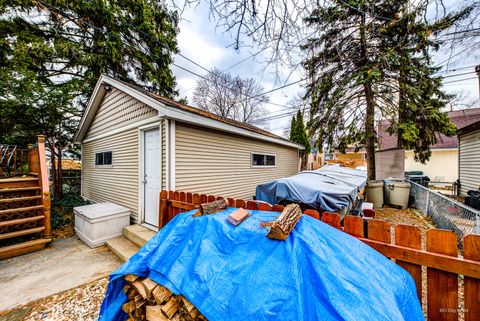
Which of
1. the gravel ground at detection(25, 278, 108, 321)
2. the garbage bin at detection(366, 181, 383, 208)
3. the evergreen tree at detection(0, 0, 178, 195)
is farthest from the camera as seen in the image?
the garbage bin at detection(366, 181, 383, 208)

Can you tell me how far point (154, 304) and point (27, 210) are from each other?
5.08 meters

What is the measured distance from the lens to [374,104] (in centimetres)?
838

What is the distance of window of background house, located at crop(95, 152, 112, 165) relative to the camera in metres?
6.51

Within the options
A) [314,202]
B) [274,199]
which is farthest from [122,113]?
[314,202]

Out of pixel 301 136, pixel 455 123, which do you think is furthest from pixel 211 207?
pixel 455 123

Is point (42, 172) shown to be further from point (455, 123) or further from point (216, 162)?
point (455, 123)

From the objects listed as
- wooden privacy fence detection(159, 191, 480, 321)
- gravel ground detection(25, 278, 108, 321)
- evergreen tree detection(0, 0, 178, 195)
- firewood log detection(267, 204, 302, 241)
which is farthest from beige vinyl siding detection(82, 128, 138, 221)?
wooden privacy fence detection(159, 191, 480, 321)

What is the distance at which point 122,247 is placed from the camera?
403 centimetres

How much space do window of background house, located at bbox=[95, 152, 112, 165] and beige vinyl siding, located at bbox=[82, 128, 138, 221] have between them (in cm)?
15

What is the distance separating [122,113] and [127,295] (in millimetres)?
5570

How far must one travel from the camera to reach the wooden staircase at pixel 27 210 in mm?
4137

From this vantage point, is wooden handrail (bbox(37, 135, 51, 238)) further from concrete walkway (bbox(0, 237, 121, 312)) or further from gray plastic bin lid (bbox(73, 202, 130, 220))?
gray plastic bin lid (bbox(73, 202, 130, 220))

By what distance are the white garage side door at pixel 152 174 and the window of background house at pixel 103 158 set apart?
2384mm

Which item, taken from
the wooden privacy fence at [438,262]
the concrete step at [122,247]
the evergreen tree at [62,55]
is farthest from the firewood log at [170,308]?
the evergreen tree at [62,55]
